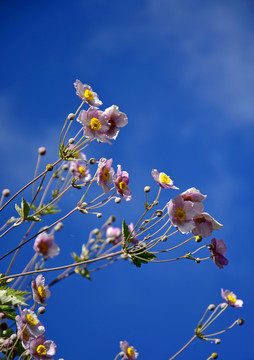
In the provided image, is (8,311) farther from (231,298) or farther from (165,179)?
(231,298)

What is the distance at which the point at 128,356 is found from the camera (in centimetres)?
378

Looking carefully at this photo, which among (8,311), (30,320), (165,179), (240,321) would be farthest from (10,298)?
(240,321)

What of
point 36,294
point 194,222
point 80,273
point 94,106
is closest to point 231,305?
point 80,273

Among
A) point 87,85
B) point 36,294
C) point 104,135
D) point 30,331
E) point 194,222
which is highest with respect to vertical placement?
point 87,85

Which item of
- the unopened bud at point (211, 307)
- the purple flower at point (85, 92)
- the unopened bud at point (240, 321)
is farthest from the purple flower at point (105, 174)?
the unopened bud at point (240, 321)

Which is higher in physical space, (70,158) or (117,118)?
(117,118)

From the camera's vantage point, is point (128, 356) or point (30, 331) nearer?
point (30, 331)

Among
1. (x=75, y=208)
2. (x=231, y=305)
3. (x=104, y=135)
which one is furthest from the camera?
(x=231, y=305)

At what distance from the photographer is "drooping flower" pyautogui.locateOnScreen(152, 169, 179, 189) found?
2.80 m

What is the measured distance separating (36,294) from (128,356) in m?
1.37

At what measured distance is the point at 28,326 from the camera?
8.37 feet

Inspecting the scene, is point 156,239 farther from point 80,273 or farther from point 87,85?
point 80,273

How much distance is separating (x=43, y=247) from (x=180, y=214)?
245cm

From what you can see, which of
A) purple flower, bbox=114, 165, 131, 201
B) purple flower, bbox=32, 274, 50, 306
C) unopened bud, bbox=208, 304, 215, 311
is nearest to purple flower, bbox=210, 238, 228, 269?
purple flower, bbox=114, 165, 131, 201
